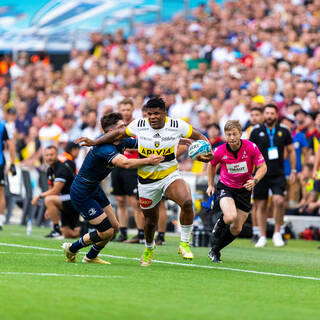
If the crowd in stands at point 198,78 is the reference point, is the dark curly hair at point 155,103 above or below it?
below

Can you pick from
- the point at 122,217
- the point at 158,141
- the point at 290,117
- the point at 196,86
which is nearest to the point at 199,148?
the point at 158,141

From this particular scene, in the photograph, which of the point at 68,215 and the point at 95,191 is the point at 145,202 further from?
the point at 68,215

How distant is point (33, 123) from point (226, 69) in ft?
19.9

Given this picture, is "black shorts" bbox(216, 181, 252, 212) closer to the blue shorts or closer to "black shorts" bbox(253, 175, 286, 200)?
the blue shorts

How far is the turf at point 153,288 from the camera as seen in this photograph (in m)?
7.34

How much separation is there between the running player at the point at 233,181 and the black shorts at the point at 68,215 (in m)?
4.80

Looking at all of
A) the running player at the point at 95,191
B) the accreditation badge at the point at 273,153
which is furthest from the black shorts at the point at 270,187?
the running player at the point at 95,191

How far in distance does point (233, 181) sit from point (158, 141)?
228cm

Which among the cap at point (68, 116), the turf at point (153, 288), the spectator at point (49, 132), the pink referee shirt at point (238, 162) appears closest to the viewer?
the turf at point (153, 288)

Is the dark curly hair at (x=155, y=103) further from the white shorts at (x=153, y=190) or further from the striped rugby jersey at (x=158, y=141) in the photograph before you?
the white shorts at (x=153, y=190)

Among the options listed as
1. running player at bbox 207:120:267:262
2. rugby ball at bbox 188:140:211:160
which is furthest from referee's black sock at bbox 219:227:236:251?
rugby ball at bbox 188:140:211:160

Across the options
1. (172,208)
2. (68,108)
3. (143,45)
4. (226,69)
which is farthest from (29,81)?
(172,208)

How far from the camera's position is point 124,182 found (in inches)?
665

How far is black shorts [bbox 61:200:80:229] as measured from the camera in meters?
17.3
